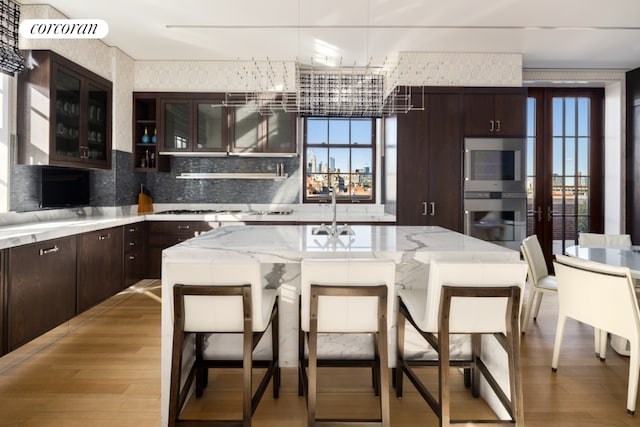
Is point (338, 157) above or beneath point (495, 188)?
above

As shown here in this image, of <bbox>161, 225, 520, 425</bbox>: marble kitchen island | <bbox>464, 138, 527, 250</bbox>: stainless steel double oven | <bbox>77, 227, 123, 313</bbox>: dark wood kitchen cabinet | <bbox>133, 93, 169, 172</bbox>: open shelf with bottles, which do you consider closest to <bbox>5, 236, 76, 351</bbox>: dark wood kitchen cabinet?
<bbox>77, 227, 123, 313</bbox>: dark wood kitchen cabinet

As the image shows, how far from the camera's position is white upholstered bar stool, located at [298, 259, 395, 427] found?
177cm

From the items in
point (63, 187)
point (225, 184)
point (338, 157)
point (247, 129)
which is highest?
point (247, 129)

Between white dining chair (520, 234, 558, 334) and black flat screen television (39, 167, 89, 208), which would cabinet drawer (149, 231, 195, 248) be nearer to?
black flat screen television (39, 167, 89, 208)

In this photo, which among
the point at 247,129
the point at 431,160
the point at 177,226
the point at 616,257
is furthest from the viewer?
the point at 247,129

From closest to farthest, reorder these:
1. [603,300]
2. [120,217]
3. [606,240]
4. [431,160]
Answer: [603,300]
[606,240]
[120,217]
[431,160]

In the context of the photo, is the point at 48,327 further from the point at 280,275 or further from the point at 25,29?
the point at 25,29

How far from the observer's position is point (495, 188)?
4.89 meters

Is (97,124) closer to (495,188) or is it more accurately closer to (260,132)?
(260,132)

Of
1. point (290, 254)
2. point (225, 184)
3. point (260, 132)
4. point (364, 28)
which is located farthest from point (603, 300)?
point (225, 184)

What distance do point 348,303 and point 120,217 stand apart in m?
3.80

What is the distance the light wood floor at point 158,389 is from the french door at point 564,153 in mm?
2782

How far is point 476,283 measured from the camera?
183 cm

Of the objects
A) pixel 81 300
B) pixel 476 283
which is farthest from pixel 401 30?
pixel 81 300
